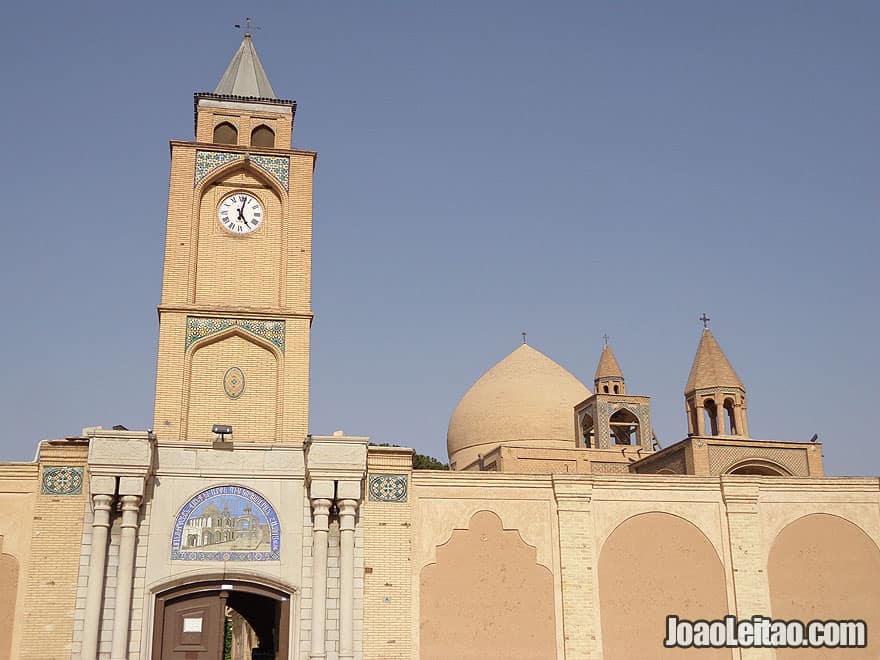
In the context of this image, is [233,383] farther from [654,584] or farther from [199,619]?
[654,584]

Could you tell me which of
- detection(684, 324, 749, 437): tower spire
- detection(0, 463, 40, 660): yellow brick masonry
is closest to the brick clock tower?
detection(0, 463, 40, 660): yellow brick masonry

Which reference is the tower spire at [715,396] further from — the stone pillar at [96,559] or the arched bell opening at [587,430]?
the stone pillar at [96,559]

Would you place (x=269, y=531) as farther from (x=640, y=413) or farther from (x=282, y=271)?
(x=640, y=413)

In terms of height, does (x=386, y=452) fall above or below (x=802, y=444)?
below

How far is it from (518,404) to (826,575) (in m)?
22.4

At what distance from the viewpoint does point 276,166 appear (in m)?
21.8

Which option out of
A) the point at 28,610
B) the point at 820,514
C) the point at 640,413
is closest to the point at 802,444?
the point at 640,413

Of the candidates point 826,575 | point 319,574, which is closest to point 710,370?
point 826,575

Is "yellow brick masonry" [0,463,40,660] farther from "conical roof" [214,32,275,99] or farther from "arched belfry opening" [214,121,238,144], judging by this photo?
"conical roof" [214,32,275,99]

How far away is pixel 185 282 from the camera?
20.6 metres

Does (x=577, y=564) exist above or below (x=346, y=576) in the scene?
above

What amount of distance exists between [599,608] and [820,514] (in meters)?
5.25

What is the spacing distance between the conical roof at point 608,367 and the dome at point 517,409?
7.40 feet

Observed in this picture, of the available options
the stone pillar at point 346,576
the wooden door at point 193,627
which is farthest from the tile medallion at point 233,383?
the wooden door at point 193,627
